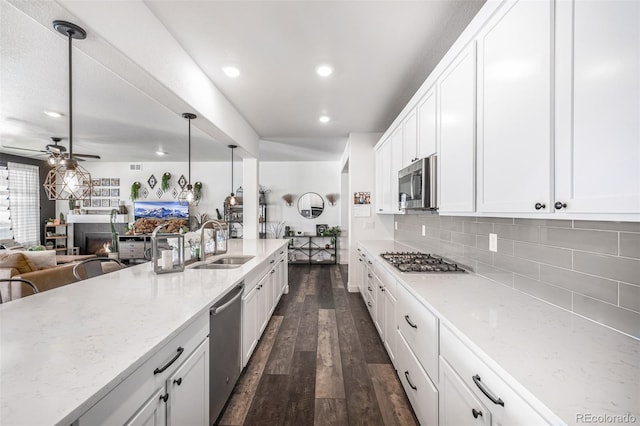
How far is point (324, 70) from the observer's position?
2436mm

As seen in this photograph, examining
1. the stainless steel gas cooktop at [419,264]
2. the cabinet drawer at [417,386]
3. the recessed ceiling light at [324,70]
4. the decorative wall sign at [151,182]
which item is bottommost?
the cabinet drawer at [417,386]

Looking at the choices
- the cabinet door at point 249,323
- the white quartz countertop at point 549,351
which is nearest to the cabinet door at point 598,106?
the white quartz countertop at point 549,351

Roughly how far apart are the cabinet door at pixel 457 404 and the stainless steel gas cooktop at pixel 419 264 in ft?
2.77

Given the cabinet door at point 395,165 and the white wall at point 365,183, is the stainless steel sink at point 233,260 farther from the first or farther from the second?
the white wall at point 365,183

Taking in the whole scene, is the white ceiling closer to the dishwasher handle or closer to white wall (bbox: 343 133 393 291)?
white wall (bbox: 343 133 393 291)

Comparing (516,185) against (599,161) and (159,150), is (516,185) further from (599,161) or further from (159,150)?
(159,150)

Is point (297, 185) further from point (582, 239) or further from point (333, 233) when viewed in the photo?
point (582, 239)

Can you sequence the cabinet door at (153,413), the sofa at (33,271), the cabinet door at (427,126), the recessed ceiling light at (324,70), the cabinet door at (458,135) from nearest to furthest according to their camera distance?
the cabinet door at (153,413) → the cabinet door at (458,135) → the cabinet door at (427,126) → the recessed ceiling light at (324,70) → the sofa at (33,271)

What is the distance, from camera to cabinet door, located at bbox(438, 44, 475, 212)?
1.50 metres

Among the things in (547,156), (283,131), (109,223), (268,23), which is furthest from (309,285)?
(109,223)

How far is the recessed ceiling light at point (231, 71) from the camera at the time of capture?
2.40 m

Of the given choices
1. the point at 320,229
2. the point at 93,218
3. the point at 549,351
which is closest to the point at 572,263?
the point at 549,351

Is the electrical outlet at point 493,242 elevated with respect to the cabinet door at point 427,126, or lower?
lower

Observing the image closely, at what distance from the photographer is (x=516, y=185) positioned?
114 cm
